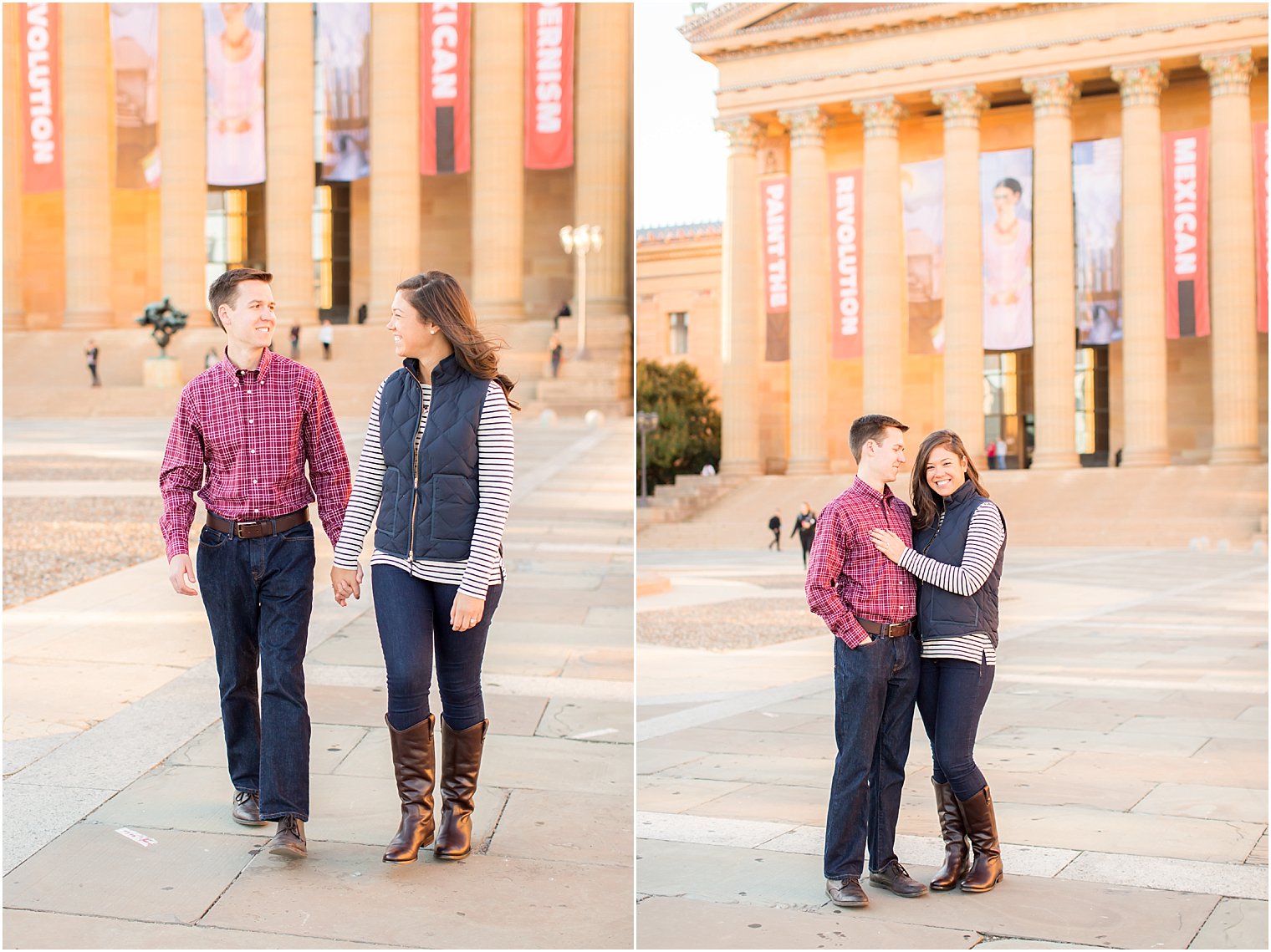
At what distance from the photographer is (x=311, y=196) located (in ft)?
152

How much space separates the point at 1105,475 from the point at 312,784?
38778 millimetres

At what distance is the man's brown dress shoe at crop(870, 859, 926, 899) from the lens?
450 centimetres

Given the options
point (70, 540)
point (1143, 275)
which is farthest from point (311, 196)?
point (70, 540)

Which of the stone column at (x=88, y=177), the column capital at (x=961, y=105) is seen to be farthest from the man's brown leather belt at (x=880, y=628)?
the stone column at (x=88, y=177)

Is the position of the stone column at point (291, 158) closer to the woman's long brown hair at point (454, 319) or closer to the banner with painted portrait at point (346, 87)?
the banner with painted portrait at point (346, 87)

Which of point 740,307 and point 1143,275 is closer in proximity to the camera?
point 1143,275

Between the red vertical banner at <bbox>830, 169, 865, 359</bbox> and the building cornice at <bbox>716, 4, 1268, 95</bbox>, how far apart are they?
4.28 m

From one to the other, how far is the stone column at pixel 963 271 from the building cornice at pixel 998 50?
117cm

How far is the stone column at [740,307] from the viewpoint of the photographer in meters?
48.6

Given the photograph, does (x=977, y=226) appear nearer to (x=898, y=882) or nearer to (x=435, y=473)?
(x=898, y=882)

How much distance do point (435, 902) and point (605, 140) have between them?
4104 cm

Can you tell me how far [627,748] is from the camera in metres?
5.75

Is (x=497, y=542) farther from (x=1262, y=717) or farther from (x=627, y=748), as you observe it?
(x=1262, y=717)

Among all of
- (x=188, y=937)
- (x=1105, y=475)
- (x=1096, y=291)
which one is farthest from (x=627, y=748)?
(x=1096, y=291)
